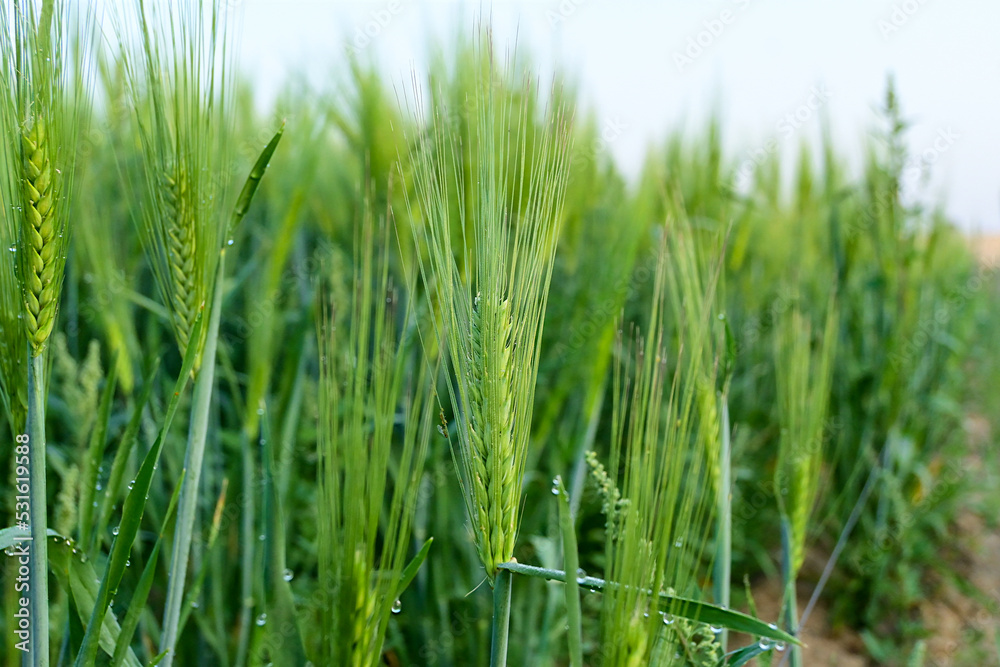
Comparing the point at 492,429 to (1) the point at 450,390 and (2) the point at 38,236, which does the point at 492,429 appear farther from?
(2) the point at 38,236

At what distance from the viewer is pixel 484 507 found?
1.98 ft

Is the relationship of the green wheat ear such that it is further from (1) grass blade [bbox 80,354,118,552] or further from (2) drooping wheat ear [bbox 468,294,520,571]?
(1) grass blade [bbox 80,354,118,552]

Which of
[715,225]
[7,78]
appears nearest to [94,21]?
[7,78]

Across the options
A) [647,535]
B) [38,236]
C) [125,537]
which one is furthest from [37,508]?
[647,535]

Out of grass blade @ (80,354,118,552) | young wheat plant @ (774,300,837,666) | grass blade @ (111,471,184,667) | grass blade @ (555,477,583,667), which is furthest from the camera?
young wheat plant @ (774,300,837,666)

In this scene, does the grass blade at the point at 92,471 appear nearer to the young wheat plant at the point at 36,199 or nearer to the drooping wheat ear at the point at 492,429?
the young wheat plant at the point at 36,199

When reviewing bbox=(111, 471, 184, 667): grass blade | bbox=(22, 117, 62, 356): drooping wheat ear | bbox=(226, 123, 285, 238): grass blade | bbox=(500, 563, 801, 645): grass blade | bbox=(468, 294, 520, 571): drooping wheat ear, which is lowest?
bbox=(111, 471, 184, 667): grass blade

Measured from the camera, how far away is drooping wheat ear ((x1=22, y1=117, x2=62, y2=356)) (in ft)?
2.12

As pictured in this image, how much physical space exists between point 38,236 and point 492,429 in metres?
0.42

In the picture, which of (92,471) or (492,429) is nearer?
(492,429)

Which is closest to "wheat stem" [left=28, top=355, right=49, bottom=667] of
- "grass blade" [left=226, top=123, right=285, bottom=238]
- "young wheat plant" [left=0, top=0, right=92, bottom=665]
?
"young wheat plant" [left=0, top=0, right=92, bottom=665]

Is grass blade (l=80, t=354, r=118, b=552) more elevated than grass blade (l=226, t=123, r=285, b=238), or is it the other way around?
grass blade (l=226, t=123, r=285, b=238)

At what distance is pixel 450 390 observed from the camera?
1.83 ft

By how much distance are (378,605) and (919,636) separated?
1.51 metres
